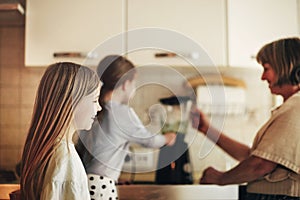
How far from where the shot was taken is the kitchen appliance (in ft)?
4.36

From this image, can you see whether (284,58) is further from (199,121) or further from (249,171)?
(199,121)

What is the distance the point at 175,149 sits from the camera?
132 centimetres

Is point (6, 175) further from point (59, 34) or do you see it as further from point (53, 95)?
point (53, 95)

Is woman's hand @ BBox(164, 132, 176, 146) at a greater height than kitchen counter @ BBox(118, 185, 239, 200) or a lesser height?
greater

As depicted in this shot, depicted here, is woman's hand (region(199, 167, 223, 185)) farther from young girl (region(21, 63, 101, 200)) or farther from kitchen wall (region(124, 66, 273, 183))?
young girl (region(21, 63, 101, 200))

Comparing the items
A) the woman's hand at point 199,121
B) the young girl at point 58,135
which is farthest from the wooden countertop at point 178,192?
the young girl at point 58,135

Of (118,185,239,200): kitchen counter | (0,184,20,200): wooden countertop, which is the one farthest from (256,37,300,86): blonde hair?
(0,184,20,200): wooden countertop

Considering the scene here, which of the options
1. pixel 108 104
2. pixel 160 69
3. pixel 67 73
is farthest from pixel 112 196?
pixel 160 69

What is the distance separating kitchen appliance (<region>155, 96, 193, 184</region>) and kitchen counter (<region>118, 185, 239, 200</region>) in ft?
0.53

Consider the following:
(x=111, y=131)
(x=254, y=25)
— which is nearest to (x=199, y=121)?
(x=254, y=25)

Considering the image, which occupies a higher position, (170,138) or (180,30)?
(180,30)

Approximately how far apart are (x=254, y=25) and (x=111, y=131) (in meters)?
0.57

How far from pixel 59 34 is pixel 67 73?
1.67ft

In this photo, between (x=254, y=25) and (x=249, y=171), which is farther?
(x=254, y=25)
